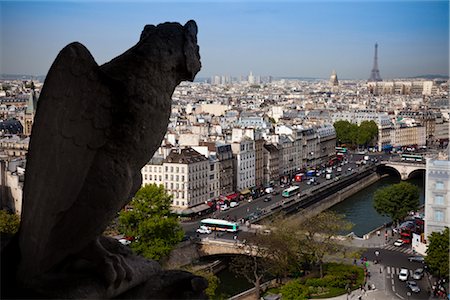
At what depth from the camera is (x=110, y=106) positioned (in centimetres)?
272

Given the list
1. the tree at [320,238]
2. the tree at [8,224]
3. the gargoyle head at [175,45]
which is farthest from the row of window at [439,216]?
the gargoyle head at [175,45]

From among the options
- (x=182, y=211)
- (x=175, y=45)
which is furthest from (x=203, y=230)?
(x=175, y=45)

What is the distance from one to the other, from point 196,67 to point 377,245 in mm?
16609

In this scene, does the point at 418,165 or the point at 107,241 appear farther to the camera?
the point at 418,165

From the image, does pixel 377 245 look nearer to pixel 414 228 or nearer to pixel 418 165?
pixel 414 228

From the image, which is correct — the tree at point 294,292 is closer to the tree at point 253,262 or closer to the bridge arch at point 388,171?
the tree at point 253,262

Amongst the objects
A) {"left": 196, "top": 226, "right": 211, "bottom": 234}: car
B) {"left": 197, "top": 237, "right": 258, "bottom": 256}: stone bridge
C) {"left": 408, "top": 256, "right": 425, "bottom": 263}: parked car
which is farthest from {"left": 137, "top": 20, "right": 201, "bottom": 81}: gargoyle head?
{"left": 196, "top": 226, "right": 211, "bottom": 234}: car

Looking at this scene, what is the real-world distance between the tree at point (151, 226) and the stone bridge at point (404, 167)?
74.1 ft

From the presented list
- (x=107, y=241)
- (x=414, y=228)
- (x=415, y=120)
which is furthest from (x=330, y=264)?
(x=415, y=120)

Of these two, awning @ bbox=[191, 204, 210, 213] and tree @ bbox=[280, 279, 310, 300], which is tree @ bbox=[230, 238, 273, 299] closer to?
tree @ bbox=[280, 279, 310, 300]

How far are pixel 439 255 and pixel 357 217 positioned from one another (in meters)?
10.2

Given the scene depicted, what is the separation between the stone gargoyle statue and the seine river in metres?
11.7

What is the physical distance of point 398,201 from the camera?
21656 millimetres

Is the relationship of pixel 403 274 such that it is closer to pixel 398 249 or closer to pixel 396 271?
pixel 396 271
